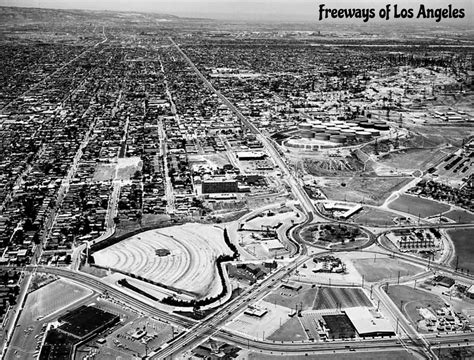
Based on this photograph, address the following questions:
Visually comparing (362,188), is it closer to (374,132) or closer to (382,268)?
(382,268)

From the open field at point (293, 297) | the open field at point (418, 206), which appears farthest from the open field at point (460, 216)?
the open field at point (293, 297)

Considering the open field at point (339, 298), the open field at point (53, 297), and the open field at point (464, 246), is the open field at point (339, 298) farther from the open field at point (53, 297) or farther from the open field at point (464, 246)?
the open field at point (53, 297)

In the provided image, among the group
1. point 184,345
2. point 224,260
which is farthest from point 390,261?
point 184,345

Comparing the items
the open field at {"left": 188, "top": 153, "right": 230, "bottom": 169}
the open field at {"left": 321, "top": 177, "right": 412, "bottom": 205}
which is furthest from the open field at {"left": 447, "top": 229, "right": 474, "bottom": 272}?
the open field at {"left": 188, "top": 153, "right": 230, "bottom": 169}

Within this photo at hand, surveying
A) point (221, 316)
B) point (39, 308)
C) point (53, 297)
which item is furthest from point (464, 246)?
point (39, 308)

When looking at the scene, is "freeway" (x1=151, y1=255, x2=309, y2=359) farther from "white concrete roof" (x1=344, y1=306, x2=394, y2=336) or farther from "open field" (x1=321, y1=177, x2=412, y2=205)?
"open field" (x1=321, y1=177, x2=412, y2=205)
